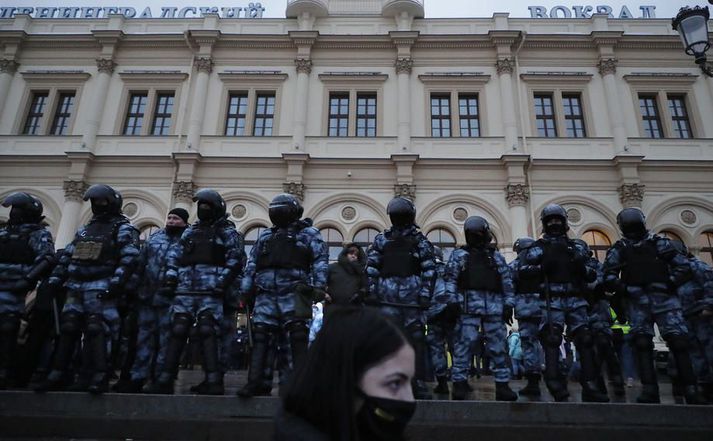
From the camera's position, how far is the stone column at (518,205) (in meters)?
15.7

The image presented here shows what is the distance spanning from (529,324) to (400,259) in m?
1.92

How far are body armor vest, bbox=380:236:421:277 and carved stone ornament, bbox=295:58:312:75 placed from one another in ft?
45.9

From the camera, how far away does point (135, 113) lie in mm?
18375

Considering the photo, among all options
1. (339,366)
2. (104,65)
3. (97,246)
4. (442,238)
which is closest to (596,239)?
(442,238)

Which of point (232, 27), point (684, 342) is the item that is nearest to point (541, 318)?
point (684, 342)

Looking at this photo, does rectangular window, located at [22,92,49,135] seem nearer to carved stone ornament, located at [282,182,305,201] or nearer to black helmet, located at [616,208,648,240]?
carved stone ornament, located at [282,182,305,201]

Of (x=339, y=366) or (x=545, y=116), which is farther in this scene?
(x=545, y=116)

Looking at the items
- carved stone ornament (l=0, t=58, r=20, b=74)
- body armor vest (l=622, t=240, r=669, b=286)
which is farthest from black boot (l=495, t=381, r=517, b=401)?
carved stone ornament (l=0, t=58, r=20, b=74)

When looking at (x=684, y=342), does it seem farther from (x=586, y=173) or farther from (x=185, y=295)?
(x=586, y=173)

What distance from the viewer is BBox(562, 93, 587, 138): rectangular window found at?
17641mm

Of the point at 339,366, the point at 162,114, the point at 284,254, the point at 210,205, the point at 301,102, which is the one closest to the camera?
the point at 339,366

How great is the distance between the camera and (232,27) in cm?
1936

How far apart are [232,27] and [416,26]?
298 inches

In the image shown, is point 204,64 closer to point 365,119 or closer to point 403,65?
point 365,119
